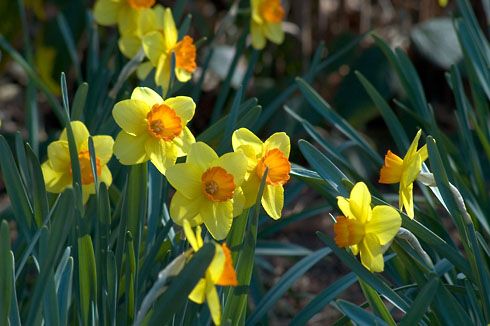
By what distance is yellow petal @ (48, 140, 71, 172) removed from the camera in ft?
3.30

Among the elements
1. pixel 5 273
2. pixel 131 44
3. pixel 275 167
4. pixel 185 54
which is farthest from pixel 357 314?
pixel 131 44

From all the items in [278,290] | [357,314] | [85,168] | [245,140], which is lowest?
[278,290]

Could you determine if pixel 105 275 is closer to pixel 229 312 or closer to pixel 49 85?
pixel 229 312

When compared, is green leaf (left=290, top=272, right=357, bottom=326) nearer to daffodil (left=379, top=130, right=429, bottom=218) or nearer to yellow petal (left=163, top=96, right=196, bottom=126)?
daffodil (left=379, top=130, right=429, bottom=218)

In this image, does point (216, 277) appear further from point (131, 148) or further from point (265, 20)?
point (265, 20)

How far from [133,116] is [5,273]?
0.88 feet

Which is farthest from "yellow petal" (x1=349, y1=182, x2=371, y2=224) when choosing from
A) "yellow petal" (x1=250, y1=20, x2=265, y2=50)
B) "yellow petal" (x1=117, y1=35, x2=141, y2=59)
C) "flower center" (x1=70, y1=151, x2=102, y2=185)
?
"yellow petal" (x1=250, y1=20, x2=265, y2=50)

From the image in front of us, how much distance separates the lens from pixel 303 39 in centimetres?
253

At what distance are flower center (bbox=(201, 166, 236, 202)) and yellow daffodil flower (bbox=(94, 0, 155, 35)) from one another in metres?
0.68

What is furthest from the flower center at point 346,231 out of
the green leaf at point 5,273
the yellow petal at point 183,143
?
the green leaf at point 5,273

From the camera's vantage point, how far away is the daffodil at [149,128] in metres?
0.87

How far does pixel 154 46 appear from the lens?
1183 mm

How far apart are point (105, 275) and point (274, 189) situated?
11.5 inches

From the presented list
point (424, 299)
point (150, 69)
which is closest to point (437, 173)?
point (424, 299)
